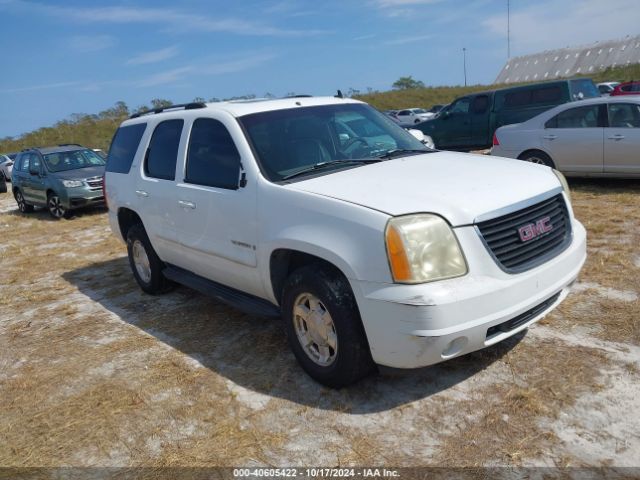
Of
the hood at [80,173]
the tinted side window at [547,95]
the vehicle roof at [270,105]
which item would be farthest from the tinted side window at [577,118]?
the hood at [80,173]

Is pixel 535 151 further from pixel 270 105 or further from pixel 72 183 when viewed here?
pixel 72 183

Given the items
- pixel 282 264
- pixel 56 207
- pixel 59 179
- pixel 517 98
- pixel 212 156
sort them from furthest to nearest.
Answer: pixel 517 98
pixel 56 207
pixel 59 179
pixel 212 156
pixel 282 264

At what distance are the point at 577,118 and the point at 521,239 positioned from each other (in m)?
7.05

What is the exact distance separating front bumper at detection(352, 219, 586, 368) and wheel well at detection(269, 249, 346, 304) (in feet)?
2.16

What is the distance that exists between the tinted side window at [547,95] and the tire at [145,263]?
10.0 meters

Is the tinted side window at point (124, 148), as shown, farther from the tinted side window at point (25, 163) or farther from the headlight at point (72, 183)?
the tinted side window at point (25, 163)

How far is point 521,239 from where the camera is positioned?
10.6ft

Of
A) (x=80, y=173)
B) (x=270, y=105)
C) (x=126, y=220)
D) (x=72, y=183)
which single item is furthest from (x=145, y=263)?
(x=80, y=173)

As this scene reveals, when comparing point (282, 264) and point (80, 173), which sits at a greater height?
point (80, 173)

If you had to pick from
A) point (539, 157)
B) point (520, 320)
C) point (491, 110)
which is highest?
point (491, 110)

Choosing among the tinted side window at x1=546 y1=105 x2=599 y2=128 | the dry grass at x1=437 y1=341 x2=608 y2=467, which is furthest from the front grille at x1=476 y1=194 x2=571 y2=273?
the tinted side window at x1=546 y1=105 x2=599 y2=128

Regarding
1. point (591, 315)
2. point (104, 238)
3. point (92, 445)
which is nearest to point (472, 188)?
point (591, 315)

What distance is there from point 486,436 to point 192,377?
2.09 m

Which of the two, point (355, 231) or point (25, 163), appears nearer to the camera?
point (355, 231)
